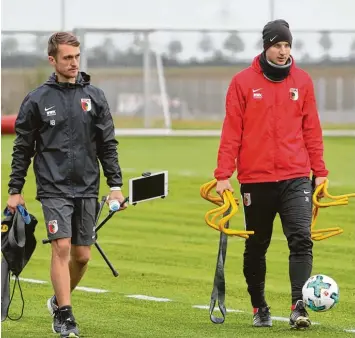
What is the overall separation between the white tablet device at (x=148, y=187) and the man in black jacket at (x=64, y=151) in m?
0.30

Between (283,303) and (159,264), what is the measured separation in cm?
277

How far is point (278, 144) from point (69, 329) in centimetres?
179

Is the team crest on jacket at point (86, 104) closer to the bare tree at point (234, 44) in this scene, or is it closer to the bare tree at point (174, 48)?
the bare tree at point (174, 48)

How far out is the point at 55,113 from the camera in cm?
862

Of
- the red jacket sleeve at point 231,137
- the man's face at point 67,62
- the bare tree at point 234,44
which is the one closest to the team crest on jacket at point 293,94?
the red jacket sleeve at point 231,137

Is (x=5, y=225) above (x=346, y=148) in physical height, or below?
above

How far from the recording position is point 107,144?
8.79 meters

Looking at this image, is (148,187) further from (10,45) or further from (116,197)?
(10,45)

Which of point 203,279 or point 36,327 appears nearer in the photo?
point 36,327

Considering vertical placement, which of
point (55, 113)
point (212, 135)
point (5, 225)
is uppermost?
point (55, 113)

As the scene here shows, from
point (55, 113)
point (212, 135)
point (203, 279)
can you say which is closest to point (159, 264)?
point (203, 279)

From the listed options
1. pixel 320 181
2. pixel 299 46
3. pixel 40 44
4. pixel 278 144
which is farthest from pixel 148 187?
pixel 299 46

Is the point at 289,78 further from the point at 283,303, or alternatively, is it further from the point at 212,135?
the point at 212,135

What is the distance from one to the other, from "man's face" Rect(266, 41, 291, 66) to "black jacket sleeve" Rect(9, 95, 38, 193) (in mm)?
1573
